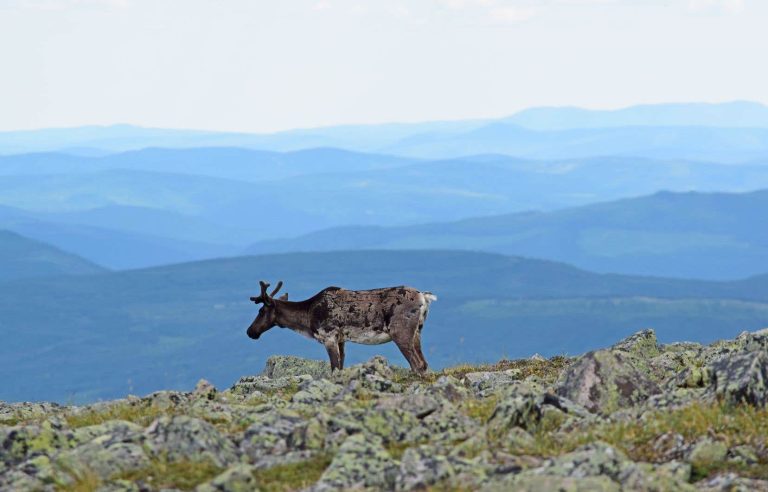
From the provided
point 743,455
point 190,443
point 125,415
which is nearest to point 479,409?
point 743,455

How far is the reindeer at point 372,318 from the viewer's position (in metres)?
26.5

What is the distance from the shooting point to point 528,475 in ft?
40.0

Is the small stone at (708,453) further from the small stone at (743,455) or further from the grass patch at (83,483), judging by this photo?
the grass patch at (83,483)

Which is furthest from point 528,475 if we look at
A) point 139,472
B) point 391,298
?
point 391,298

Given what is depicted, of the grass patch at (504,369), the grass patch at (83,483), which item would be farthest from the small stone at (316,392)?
the grass patch at (504,369)

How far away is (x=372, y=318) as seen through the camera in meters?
26.7

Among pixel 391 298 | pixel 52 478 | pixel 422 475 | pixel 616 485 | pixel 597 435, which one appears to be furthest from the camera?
pixel 391 298

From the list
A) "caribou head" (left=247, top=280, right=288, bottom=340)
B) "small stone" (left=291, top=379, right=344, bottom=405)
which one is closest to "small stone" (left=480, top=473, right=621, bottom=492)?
"small stone" (left=291, top=379, right=344, bottom=405)

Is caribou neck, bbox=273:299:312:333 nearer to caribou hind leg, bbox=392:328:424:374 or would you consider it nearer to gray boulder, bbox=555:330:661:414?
caribou hind leg, bbox=392:328:424:374

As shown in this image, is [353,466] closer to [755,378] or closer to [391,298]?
[755,378]

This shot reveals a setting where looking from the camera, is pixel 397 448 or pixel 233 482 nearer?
pixel 233 482

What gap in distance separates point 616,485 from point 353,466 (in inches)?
126

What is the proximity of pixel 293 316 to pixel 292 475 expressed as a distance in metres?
15.1

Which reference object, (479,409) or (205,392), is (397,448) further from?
(205,392)
